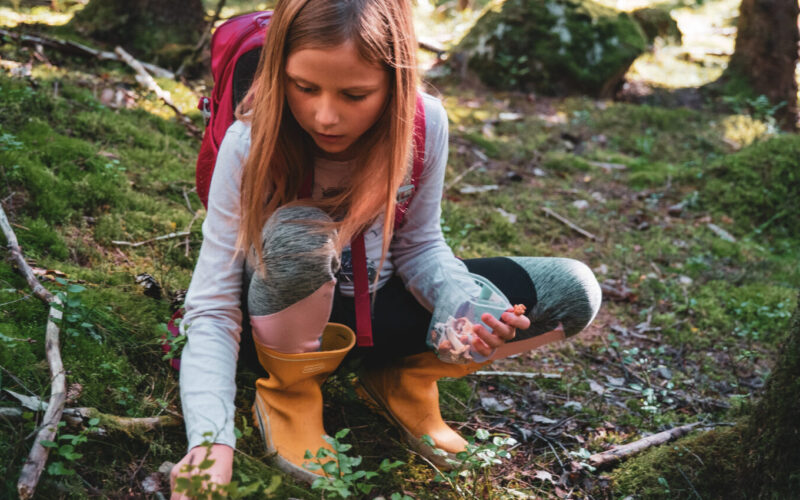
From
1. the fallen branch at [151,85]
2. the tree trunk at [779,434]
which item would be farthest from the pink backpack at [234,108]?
the fallen branch at [151,85]

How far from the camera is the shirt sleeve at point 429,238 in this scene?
2.31 m

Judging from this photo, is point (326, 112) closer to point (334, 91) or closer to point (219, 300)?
Result: point (334, 91)

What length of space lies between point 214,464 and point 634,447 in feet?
5.48

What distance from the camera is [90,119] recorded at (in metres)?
3.98

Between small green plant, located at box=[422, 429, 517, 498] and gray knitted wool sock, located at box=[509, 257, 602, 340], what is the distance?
1.50 feet

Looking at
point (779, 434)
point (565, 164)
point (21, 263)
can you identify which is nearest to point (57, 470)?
point (21, 263)

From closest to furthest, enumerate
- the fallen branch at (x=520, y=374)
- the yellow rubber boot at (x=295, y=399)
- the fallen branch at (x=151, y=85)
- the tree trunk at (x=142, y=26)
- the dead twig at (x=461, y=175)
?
the yellow rubber boot at (x=295, y=399) → the fallen branch at (x=520, y=374) → the fallen branch at (x=151, y=85) → the dead twig at (x=461, y=175) → the tree trunk at (x=142, y=26)

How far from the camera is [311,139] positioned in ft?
7.11

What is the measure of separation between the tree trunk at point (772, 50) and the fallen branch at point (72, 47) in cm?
688

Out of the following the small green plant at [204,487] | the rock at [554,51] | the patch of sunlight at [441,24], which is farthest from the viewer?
the patch of sunlight at [441,24]

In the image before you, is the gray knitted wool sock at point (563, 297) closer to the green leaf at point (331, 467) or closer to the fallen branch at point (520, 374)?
the fallen branch at point (520, 374)

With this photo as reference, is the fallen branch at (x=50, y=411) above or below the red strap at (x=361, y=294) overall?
below

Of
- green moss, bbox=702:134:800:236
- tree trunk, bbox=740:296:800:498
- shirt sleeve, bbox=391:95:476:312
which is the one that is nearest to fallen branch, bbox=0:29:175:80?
shirt sleeve, bbox=391:95:476:312

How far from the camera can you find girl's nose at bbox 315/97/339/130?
183 cm
